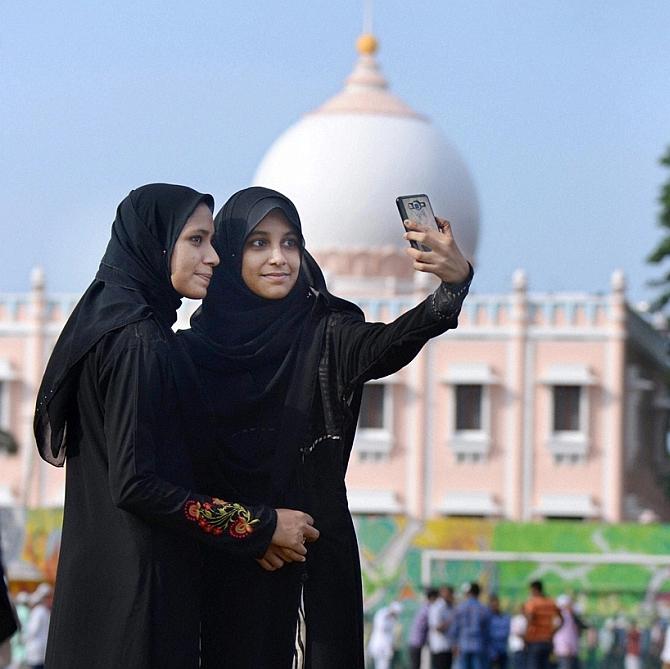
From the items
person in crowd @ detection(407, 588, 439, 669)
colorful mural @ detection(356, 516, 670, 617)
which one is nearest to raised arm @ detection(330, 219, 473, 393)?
person in crowd @ detection(407, 588, 439, 669)

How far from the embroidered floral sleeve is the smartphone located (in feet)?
2.14

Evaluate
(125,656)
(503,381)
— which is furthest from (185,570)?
(503,381)

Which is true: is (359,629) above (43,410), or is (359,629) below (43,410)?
below

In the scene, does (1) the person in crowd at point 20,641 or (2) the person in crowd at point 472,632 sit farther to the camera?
(1) the person in crowd at point 20,641

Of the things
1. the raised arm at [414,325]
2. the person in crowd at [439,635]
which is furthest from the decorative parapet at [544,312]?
the raised arm at [414,325]

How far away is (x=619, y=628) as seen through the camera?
787 inches

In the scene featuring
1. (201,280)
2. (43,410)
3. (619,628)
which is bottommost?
(619,628)

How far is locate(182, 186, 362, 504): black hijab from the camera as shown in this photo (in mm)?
4160

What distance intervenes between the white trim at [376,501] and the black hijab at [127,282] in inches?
1197

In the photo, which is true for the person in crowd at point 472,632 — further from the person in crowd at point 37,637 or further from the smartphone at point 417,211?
the smartphone at point 417,211

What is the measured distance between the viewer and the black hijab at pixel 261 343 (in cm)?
416

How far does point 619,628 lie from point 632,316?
1612 cm

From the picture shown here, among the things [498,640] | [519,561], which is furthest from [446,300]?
[519,561]

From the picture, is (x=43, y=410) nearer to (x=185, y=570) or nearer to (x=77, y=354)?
(x=77, y=354)
